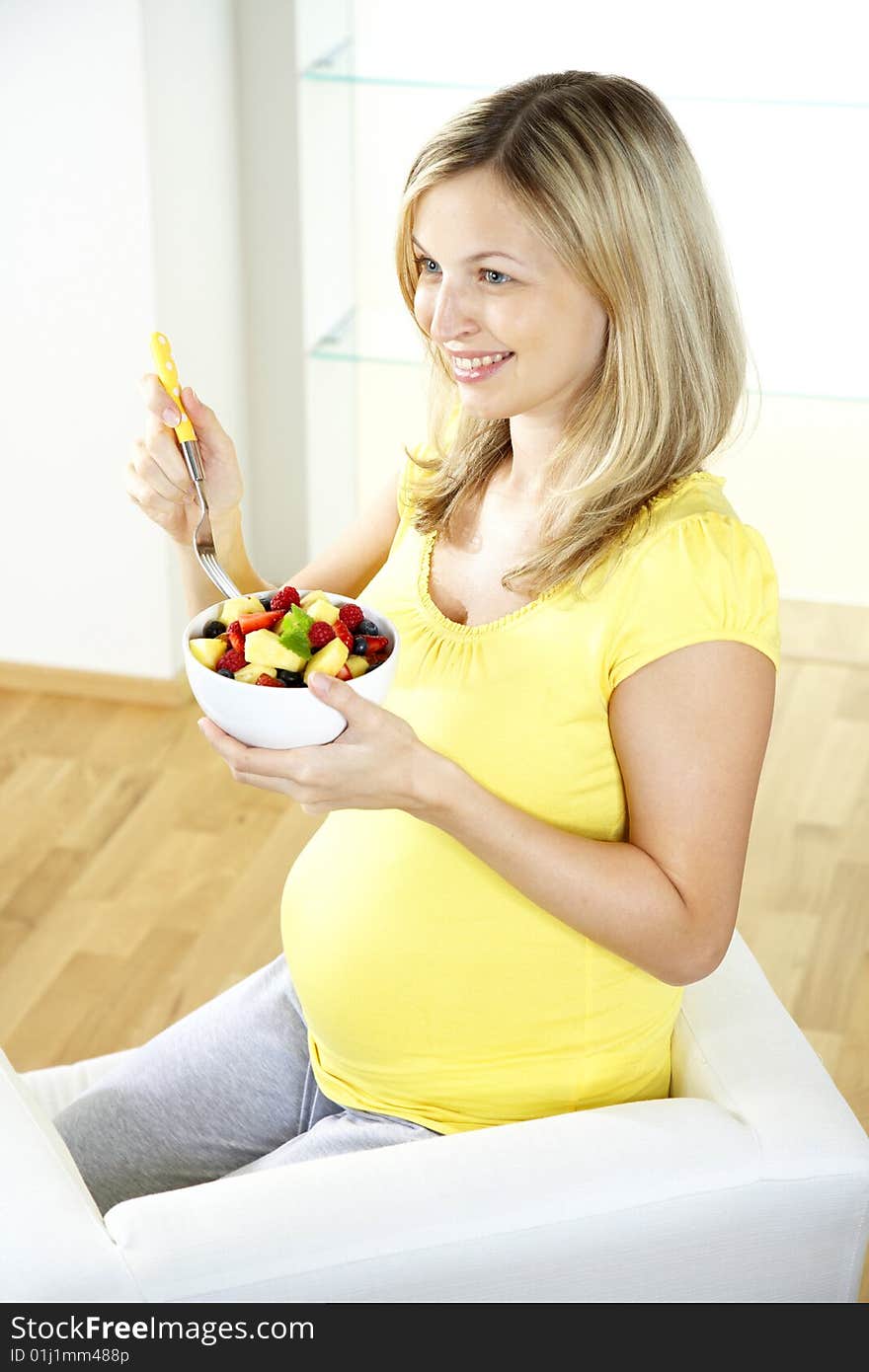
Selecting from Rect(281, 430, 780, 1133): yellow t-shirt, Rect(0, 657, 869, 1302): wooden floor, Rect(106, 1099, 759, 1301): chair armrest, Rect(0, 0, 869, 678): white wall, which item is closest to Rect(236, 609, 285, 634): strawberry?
Rect(281, 430, 780, 1133): yellow t-shirt

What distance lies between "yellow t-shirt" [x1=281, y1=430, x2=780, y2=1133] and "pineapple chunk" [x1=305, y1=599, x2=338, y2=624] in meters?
0.14

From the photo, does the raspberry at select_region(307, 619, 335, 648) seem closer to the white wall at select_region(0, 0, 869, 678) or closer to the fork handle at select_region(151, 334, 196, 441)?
the fork handle at select_region(151, 334, 196, 441)

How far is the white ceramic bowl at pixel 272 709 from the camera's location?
1.10m

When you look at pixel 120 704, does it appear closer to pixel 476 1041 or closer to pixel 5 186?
pixel 5 186

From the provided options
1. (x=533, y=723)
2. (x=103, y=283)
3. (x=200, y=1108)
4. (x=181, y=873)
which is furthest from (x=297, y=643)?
(x=103, y=283)

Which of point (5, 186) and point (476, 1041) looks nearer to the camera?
point (476, 1041)

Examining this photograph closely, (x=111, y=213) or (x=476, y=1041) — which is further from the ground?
(x=111, y=213)

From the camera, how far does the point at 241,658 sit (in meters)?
1.16

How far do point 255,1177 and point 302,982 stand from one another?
0.73ft

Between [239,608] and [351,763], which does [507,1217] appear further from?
[239,608]

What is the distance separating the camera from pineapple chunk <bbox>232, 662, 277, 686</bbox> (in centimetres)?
114

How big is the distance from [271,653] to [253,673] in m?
0.02
